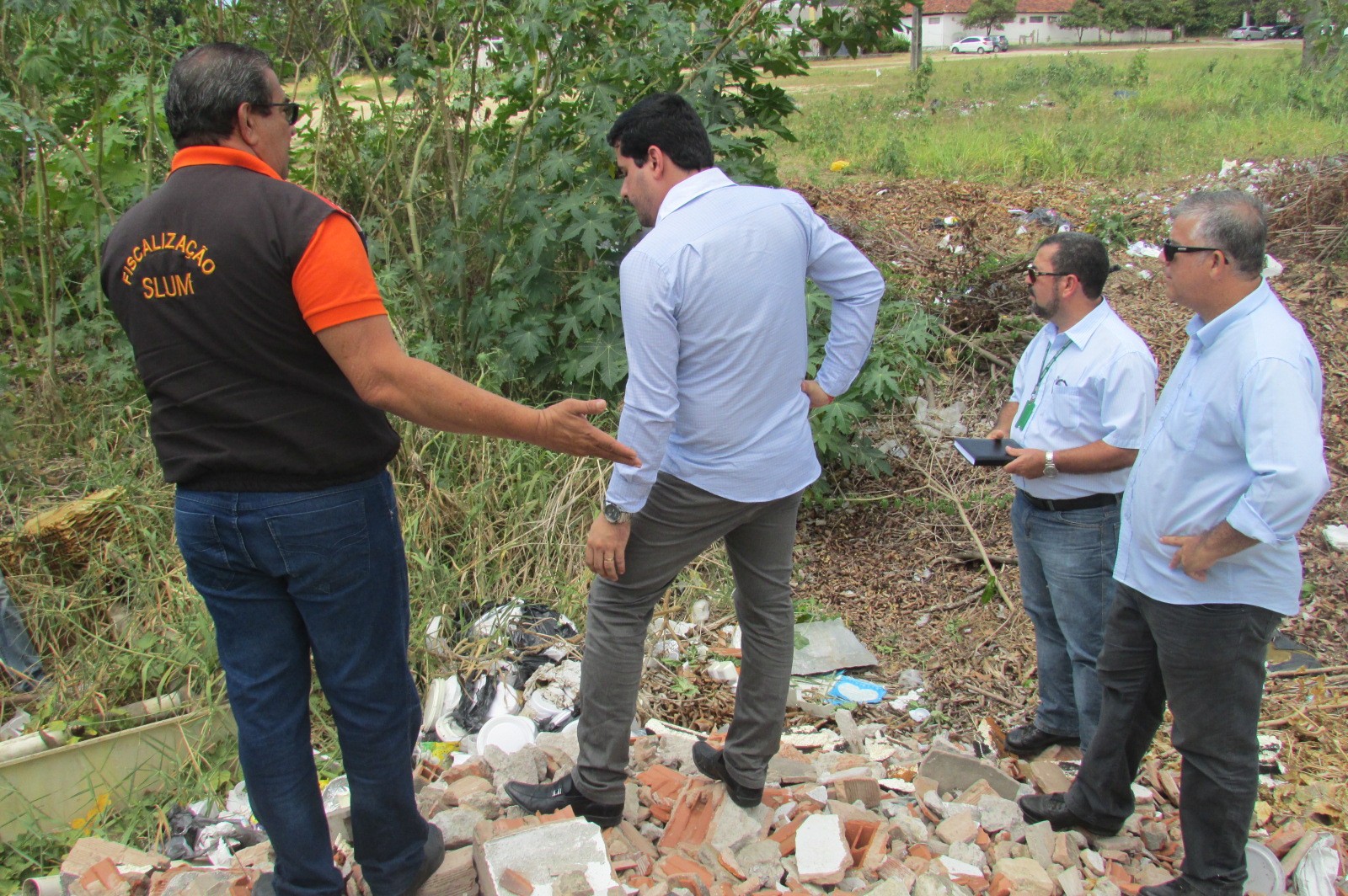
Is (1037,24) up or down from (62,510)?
up

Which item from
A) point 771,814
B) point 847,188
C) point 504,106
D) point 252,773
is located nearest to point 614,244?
point 504,106

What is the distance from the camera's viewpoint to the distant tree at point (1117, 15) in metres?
49.2

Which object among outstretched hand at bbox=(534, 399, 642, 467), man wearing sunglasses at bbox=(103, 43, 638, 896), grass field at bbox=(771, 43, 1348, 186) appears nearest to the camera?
man wearing sunglasses at bbox=(103, 43, 638, 896)

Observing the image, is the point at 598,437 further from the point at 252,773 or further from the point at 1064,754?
the point at 1064,754

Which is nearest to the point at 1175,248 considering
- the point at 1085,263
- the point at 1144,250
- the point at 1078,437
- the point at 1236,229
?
the point at 1236,229

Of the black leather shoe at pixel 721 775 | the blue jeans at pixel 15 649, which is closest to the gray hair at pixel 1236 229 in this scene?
the black leather shoe at pixel 721 775

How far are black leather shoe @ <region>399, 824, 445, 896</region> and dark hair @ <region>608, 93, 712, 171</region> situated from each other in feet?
5.90

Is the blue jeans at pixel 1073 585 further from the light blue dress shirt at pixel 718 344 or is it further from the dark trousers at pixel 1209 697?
the light blue dress shirt at pixel 718 344

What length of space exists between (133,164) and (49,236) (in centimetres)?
64

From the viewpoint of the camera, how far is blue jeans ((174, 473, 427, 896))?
2.05 metres

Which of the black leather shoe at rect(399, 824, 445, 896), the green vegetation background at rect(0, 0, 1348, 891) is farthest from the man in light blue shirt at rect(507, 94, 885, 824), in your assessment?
the green vegetation background at rect(0, 0, 1348, 891)

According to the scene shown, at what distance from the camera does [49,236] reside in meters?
5.32

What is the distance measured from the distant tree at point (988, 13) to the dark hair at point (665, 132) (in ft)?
179

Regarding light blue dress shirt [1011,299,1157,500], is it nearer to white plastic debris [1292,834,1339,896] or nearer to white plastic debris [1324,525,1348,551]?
white plastic debris [1292,834,1339,896]
